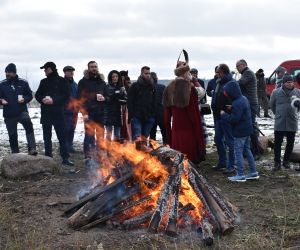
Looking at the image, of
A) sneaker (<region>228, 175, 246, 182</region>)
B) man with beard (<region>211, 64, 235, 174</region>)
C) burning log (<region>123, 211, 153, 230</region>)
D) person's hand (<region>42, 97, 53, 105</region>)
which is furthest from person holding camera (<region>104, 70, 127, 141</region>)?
burning log (<region>123, 211, 153, 230</region>)

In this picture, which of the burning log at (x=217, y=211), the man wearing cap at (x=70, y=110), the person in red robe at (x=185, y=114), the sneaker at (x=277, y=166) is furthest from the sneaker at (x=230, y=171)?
the man wearing cap at (x=70, y=110)

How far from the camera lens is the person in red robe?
8562 mm

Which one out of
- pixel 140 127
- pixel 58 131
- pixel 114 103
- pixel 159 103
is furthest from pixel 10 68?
pixel 159 103

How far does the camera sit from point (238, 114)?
311 inches

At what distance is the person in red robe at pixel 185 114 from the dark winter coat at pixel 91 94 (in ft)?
5.67

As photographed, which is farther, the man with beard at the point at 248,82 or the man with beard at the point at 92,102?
the man with beard at the point at 92,102

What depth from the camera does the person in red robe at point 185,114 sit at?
8.56 m

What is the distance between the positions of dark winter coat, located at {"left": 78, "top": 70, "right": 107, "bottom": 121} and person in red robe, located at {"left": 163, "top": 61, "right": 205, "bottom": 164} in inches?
68.1

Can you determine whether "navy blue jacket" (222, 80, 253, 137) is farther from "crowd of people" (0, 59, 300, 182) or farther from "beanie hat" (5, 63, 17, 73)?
"beanie hat" (5, 63, 17, 73)

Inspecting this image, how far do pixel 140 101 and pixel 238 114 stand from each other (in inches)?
93.9

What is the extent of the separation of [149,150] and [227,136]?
2.77m

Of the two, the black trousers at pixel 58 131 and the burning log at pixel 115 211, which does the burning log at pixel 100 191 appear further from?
the black trousers at pixel 58 131

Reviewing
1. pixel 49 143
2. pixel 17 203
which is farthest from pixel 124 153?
pixel 49 143

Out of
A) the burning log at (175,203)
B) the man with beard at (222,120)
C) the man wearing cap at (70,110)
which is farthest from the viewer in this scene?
the man wearing cap at (70,110)
